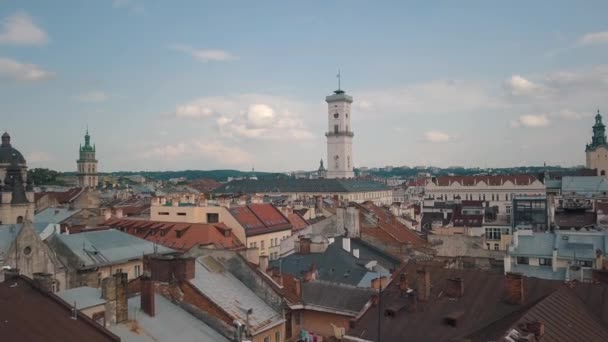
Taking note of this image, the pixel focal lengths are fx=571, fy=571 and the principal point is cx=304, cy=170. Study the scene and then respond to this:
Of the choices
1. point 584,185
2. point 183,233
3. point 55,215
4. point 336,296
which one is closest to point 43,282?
point 336,296

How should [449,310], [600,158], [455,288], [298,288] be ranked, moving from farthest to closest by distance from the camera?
[600,158], [298,288], [455,288], [449,310]

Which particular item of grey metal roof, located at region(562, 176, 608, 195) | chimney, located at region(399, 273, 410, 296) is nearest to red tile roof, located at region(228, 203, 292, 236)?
chimney, located at region(399, 273, 410, 296)

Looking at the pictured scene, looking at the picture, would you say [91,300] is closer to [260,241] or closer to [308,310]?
[308,310]

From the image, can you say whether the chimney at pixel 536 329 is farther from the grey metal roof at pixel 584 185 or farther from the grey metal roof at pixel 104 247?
the grey metal roof at pixel 584 185

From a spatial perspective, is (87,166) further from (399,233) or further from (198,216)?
(399,233)

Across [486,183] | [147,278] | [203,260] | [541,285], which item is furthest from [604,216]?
[486,183]

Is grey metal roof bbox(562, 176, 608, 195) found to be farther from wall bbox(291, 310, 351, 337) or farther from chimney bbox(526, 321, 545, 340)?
chimney bbox(526, 321, 545, 340)
